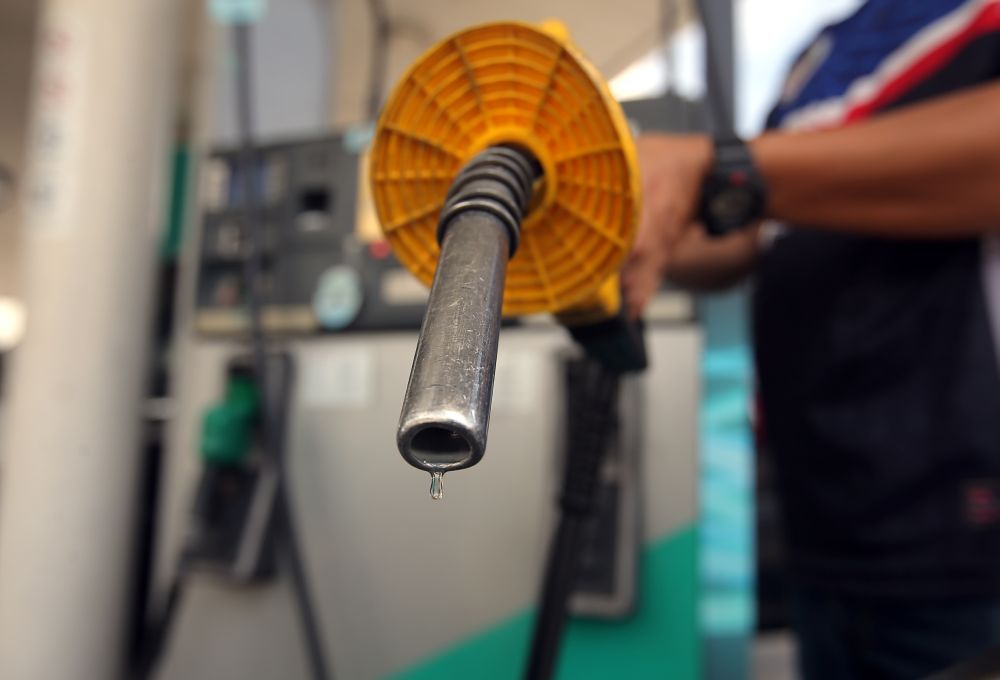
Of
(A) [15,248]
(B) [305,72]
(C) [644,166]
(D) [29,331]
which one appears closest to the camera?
(C) [644,166]

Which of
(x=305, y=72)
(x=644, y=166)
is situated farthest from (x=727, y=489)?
(x=305, y=72)

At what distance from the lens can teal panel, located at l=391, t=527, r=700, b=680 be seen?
0.59 meters

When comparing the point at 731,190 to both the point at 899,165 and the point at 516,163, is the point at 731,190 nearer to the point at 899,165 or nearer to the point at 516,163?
the point at 899,165

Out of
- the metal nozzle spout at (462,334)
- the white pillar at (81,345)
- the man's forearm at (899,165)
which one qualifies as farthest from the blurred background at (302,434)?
the metal nozzle spout at (462,334)

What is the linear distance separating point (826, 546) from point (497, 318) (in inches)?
19.8

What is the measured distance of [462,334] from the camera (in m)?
0.12

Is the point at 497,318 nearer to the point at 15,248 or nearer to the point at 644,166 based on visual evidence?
the point at 644,166

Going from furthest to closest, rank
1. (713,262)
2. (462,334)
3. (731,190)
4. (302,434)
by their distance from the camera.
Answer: (302,434) < (713,262) < (731,190) < (462,334)

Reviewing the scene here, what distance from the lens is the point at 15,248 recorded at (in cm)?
179

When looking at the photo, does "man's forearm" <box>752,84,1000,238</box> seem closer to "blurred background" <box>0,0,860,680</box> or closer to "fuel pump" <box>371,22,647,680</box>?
"blurred background" <box>0,0,860,680</box>

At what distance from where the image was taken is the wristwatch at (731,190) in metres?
0.36

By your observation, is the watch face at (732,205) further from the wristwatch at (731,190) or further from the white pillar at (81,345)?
the white pillar at (81,345)

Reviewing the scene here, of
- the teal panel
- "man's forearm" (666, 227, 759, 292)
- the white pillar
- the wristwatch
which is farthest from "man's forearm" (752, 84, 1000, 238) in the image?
the white pillar

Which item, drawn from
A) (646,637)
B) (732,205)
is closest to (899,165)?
(732,205)
